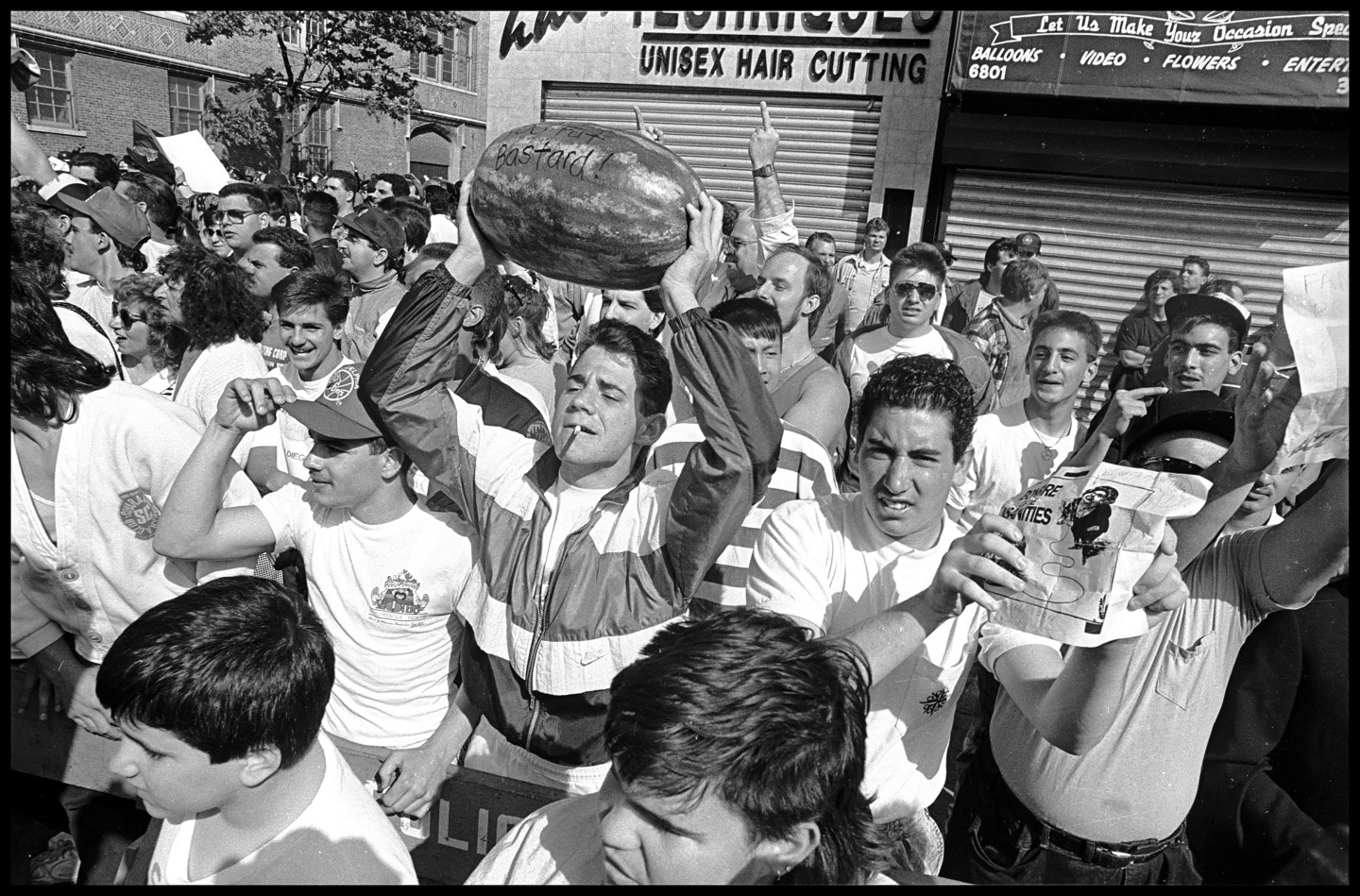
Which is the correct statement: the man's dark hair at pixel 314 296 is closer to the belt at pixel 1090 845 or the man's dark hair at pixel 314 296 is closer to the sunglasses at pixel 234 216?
the sunglasses at pixel 234 216

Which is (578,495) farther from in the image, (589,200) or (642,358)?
(589,200)

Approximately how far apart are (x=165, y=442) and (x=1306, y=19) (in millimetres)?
14019

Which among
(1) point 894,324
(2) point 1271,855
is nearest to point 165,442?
(2) point 1271,855

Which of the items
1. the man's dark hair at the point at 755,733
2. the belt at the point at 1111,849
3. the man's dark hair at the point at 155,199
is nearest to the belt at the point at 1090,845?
the belt at the point at 1111,849

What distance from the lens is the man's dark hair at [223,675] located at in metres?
1.89

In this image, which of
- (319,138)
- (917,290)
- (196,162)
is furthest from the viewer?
(319,138)

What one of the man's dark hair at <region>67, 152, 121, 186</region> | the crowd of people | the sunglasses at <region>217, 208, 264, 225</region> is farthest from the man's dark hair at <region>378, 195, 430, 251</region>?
the crowd of people

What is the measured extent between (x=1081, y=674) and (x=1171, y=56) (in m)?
12.9

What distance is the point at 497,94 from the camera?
1622 cm

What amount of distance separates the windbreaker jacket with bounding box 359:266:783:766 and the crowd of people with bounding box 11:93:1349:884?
11 millimetres

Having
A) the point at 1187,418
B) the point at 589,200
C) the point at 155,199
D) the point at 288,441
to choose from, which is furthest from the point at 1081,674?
the point at 155,199

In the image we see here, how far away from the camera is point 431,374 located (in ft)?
9.61

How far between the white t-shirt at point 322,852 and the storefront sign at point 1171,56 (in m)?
13.4

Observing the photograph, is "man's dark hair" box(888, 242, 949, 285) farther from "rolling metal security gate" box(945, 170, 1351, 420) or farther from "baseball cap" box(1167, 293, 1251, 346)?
"rolling metal security gate" box(945, 170, 1351, 420)
